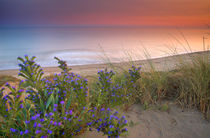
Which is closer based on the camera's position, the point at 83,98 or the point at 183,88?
the point at 83,98

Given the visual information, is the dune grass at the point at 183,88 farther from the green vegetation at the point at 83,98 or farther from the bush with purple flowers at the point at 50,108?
the bush with purple flowers at the point at 50,108

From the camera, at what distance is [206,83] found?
3.32 metres

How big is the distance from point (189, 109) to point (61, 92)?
98.2 inches

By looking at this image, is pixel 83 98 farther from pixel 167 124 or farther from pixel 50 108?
pixel 167 124

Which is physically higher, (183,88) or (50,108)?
(50,108)

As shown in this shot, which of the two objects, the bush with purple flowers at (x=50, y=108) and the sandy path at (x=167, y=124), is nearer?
the bush with purple flowers at (x=50, y=108)

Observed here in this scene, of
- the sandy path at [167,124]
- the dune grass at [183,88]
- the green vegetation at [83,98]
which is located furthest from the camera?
the dune grass at [183,88]

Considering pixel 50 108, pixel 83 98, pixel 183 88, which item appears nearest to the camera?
pixel 50 108

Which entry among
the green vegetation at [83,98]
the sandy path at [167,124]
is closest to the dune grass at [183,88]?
the green vegetation at [83,98]

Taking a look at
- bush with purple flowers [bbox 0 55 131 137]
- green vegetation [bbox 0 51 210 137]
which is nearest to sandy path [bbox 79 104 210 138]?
green vegetation [bbox 0 51 210 137]

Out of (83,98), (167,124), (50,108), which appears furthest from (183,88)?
(50,108)

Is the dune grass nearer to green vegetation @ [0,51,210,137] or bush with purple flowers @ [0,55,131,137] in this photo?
green vegetation @ [0,51,210,137]

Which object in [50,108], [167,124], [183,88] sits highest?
[50,108]

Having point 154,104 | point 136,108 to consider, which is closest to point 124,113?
point 136,108
